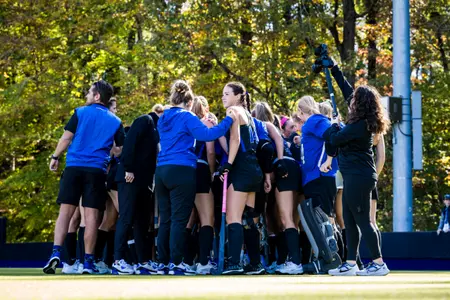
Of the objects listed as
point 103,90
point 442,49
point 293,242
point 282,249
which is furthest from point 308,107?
Answer: point 442,49

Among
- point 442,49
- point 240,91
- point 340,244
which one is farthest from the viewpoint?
point 442,49

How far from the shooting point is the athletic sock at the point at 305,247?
41.3 feet

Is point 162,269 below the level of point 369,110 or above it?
below

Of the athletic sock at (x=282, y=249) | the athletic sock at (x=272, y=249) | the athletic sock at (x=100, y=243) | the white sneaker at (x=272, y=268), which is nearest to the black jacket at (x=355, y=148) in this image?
the athletic sock at (x=282, y=249)

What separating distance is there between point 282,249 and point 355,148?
2.13 m

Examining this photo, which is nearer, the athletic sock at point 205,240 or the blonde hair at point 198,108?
the athletic sock at point 205,240

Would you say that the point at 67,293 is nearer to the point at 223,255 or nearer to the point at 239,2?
the point at 223,255

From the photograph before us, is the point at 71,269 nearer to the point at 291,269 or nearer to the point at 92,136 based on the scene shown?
the point at 92,136

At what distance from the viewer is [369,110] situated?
10602 millimetres

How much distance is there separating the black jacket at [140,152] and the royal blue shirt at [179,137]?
1.64 feet

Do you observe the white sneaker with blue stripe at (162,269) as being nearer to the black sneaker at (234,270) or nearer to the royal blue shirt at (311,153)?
the black sneaker at (234,270)

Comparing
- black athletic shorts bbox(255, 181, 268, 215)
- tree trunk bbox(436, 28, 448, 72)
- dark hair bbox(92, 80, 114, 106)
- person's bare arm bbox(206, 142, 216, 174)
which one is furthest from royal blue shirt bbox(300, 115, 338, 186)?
tree trunk bbox(436, 28, 448, 72)

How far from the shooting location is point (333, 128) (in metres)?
10.7

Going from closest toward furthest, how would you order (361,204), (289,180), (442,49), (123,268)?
(361,204) → (123,268) → (289,180) → (442,49)
